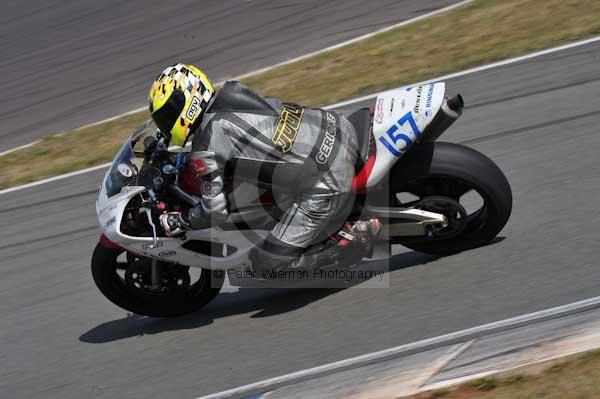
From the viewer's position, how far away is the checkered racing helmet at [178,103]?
16.9 ft

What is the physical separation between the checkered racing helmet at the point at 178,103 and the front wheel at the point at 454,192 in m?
1.29

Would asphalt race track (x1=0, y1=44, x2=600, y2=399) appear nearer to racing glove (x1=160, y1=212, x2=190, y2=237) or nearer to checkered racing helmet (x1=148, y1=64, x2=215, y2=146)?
racing glove (x1=160, y1=212, x2=190, y2=237)

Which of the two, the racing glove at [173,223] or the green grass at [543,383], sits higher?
the racing glove at [173,223]

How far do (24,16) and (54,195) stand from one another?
7622 mm

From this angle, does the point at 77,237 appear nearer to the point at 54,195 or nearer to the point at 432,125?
the point at 54,195

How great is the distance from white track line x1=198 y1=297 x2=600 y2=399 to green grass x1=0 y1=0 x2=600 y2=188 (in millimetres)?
5051

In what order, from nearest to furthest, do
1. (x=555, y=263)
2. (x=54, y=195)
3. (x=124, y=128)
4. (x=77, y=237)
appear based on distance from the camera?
(x=555, y=263) < (x=77, y=237) < (x=54, y=195) < (x=124, y=128)

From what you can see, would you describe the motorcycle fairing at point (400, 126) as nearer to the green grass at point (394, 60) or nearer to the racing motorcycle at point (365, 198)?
the racing motorcycle at point (365, 198)

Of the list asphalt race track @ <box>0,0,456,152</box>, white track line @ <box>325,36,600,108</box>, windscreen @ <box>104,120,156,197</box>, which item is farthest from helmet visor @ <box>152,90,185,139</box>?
asphalt race track @ <box>0,0,456,152</box>

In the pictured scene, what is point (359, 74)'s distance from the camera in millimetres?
10359

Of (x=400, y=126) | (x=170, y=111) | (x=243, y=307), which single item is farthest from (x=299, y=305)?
(x=170, y=111)

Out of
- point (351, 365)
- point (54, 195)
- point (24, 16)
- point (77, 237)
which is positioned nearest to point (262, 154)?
point (351, 365)

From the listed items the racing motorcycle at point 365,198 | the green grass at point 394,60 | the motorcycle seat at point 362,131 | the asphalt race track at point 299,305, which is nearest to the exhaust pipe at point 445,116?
the racing motorcycle at point 365,198

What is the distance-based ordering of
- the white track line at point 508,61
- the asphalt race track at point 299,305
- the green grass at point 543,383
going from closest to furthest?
the green grass at point 543,383 < the asphalt race track at point 299,305 < the white track line at point 508,61
